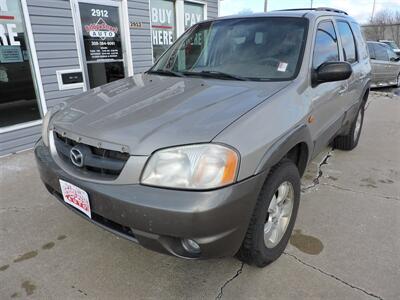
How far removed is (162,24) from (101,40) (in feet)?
5.79

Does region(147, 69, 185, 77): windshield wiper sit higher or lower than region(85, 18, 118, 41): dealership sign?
lower

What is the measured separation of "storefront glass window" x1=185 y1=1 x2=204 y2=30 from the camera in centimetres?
752

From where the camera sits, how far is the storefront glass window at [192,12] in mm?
7520

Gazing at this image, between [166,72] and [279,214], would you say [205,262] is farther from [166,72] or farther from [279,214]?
[166,72]

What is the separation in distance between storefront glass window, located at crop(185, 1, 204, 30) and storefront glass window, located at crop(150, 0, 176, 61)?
44 centimetres

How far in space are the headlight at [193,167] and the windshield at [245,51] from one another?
3.39 feet

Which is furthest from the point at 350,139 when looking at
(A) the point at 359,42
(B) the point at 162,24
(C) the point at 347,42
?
(B) the point at 162,24

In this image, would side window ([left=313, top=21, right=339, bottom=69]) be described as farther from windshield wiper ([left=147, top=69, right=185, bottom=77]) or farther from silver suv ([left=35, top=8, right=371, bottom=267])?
windshield wiper ([left=147, top=69, right=185, bottom=77])

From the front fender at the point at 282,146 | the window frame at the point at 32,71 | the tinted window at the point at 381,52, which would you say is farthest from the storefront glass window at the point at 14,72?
the tinted window at the point at 381,52

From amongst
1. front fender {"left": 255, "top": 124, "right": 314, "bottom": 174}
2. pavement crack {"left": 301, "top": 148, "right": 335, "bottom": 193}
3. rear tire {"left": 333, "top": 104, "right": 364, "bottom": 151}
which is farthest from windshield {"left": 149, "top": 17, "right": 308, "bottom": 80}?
rear tire {"left": 333, "top": 104, "right": 364, "bottom": 151}

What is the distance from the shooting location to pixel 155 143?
5.68ft

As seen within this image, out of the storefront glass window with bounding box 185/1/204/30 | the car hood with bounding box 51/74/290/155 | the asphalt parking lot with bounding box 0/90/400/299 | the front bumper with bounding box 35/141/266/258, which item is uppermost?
the storefront glass window with bounding box 185/1/204/30

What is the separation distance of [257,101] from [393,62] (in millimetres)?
10663

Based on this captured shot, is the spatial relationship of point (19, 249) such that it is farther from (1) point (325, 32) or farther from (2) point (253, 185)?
(1) point (325, 32)
